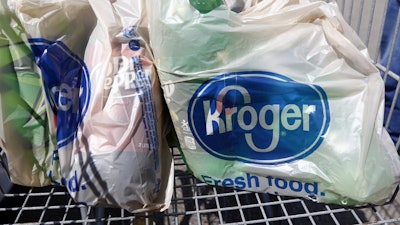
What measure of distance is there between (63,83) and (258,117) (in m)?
0.40

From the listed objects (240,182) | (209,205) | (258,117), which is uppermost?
(258,117)

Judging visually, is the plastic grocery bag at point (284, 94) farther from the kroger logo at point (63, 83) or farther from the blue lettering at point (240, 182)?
the kroger logo at point (63, 83)

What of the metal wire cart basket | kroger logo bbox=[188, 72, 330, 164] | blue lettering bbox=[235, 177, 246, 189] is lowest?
the metal wire cart basket

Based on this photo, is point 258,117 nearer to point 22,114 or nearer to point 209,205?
point 22,114

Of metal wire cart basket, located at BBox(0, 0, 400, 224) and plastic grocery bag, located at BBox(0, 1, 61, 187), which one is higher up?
plastic grocery bag, located at BBox(0, 1, 61, 187)

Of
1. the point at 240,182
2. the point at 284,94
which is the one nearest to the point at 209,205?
the point at 240,182

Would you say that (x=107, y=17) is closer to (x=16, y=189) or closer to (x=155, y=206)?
(x=155, y=206)

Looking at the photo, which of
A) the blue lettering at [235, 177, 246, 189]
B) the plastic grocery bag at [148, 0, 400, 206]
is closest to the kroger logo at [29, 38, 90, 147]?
the plastic grocery bag at [148, 0, 400, 206]

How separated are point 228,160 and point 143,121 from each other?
7.8 inches

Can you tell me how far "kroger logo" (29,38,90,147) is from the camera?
75 cm

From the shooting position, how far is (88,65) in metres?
0.77

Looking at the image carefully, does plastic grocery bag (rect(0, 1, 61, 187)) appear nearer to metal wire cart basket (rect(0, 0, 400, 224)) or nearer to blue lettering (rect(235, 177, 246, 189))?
metal wire cart basket (rect(0, 0, 400, 224))

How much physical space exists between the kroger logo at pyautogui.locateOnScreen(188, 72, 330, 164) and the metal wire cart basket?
0.13m

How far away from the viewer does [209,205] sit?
1.29 m
